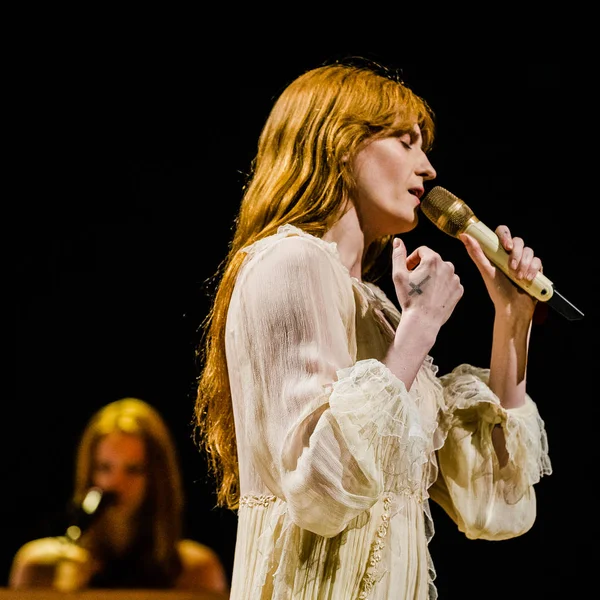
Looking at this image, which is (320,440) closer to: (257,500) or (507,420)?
(257,500)

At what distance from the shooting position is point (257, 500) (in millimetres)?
1148

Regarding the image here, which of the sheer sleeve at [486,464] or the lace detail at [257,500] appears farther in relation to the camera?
the sheer sleeve at [486,464]

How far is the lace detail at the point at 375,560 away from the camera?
1.11 metres

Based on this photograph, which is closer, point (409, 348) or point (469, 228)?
point (409, 348)

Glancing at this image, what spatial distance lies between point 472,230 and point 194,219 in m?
1.26

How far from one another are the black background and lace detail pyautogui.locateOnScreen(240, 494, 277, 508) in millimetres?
1222

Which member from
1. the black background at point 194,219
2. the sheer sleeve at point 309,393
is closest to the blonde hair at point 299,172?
the sheer sleeve at point 309,393

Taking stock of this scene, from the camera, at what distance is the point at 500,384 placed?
145cm

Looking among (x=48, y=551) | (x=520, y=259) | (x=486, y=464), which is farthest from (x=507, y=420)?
(x=48, y=551)

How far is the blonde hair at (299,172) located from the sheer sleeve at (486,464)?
0.33m

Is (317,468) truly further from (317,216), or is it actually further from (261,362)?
(317,216)

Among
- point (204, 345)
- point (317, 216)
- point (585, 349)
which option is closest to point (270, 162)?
point (317, 216)

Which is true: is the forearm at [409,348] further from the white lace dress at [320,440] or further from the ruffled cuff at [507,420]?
the ruffled cuff at [507,420]

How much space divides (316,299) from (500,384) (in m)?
0.46
